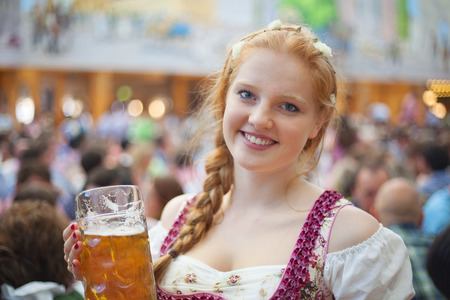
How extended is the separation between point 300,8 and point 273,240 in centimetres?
1121

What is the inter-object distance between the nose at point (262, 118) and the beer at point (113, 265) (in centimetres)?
34

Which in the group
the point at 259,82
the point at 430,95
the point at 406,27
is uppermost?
the point at 259,82

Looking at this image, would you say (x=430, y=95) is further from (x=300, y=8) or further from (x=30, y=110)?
(x=30, y=110)

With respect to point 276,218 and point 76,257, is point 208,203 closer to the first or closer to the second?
point 276,218

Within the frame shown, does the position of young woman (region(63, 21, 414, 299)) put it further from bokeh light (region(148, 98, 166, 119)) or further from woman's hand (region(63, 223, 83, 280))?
bokeh light (region(148, 98, 166, 119))

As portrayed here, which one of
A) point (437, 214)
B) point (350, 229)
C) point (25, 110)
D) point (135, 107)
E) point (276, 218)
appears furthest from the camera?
point (135, 107)

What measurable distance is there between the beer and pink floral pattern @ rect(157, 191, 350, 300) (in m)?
0.17

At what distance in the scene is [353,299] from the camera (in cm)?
102

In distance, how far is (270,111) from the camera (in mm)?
1107

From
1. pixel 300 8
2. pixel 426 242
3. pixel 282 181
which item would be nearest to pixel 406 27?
pixel 300 8

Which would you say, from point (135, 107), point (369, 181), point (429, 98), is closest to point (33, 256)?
point (369, 181)

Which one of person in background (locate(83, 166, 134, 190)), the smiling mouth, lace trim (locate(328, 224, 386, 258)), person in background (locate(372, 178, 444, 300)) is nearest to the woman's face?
the smiling mouth

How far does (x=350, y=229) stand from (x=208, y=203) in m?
0.37

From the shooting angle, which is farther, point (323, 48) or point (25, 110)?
point (25, 110)
